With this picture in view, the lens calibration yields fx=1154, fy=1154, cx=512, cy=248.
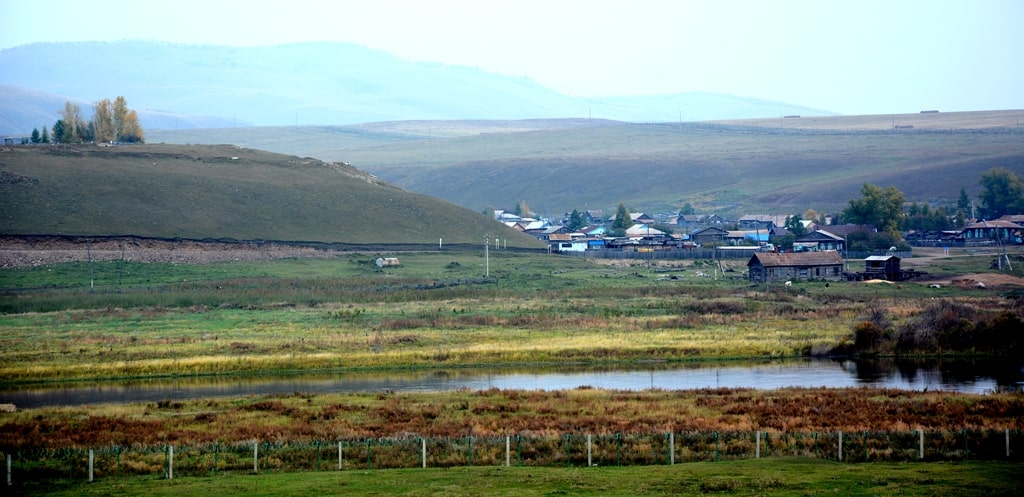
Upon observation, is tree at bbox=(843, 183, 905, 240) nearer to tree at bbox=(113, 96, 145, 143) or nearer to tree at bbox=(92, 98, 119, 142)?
tree at bbox=(113, 96, 145, 143)

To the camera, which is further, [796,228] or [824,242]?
[796,228]

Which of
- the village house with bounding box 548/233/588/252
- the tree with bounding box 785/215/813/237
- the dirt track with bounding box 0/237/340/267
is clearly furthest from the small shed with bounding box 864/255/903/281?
the dirt track with bounding box 0/237/340/267

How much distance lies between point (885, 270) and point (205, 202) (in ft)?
237

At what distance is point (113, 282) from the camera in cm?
9081

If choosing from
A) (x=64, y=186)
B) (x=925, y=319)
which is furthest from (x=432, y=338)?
(x=64, y=186)

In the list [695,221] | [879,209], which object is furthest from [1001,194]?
[695,221]

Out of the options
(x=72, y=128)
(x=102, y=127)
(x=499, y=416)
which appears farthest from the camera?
(x=102, y=127)

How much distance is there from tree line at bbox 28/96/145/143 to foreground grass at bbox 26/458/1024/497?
138738 millimetres

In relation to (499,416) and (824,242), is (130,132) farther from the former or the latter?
(499,416)

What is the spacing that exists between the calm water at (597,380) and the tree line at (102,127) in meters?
115

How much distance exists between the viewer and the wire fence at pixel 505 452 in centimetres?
2991

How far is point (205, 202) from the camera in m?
127

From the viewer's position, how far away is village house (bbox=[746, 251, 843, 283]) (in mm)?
94438

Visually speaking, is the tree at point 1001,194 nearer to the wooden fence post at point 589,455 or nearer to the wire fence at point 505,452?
the wire fence at point 505,452
